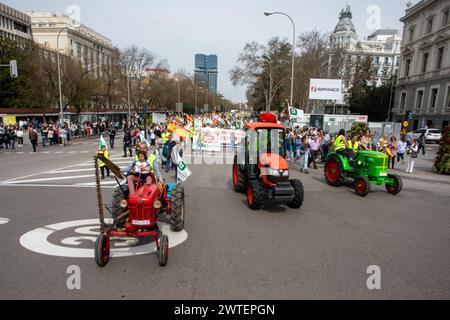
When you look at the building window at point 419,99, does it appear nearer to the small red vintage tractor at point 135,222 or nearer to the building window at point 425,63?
the building window at point 425,63

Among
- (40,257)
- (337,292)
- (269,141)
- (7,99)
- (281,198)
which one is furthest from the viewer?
(7,99)

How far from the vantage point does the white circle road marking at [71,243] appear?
15.7 ft

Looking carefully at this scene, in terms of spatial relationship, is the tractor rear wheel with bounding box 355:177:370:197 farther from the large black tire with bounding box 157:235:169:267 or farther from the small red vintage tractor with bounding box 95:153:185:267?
the large black tire with bounding box 157:235:169:267

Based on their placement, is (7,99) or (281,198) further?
(7,99)

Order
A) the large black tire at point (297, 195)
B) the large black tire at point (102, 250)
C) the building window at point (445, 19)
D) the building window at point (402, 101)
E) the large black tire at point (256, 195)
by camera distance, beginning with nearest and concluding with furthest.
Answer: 1. the large black tire at point (102, 250)
2. the large black tire at point (256, 195)
3. the large black tire at point (297, 195)
4. the building window at point (445, 19)
5. the building window at point (402, 101)

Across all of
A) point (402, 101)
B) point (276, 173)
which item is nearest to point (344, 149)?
point (276, 173)

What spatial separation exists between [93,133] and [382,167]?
116 feet

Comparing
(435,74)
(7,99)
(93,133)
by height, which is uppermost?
(435,74)

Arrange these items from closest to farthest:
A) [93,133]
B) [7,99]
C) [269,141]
Result: [269,141], [93,133], [7,99]

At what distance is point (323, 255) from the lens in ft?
15.7

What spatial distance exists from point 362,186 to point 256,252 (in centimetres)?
532

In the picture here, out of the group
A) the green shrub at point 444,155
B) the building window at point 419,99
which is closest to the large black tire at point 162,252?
the green shrub at point 444,155
